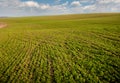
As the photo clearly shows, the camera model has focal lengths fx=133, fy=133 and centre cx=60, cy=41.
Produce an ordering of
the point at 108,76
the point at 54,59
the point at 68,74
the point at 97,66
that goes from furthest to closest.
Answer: the point at 54,59
the point at 97,66
the point at 68,74
the point at 108,76

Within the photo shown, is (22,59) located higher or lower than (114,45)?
lower

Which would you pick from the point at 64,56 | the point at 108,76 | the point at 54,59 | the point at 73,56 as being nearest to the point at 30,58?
the point at 54,59

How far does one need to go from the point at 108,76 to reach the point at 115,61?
3.59 meters

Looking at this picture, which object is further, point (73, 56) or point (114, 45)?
point (114, 45)

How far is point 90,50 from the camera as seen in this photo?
22.5 metres

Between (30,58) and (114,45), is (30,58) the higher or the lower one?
the lower one

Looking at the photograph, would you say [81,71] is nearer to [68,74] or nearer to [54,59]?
[68,74]

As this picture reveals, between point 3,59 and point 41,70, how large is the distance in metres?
8.57

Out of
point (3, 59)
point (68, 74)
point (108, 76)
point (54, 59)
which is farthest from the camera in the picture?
point (3, 59)

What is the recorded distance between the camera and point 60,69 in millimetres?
17188

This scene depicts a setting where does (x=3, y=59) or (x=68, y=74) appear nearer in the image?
(x=68, y=74)

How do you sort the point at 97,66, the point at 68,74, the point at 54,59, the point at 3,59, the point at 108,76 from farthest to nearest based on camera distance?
the point at 3,59
the point at 54,59
the point at 97,66
the point at 68,74
the point at 108,76

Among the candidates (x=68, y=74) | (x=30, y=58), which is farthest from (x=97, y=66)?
(x=30, y=58)

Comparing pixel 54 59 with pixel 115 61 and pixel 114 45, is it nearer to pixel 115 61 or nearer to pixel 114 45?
pixel 115 61
